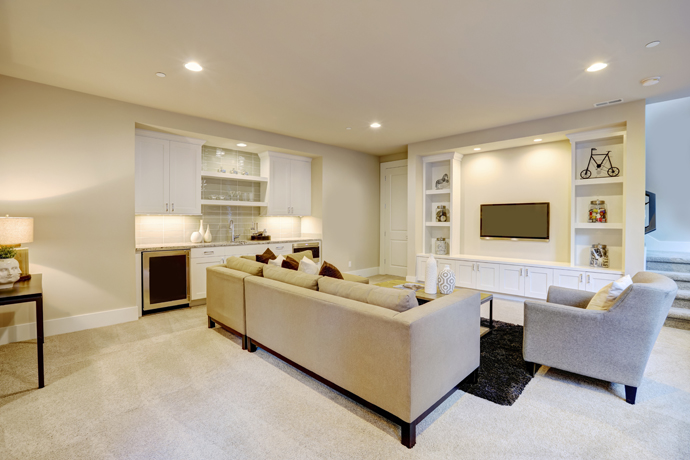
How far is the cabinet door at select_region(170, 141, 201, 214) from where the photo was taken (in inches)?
180

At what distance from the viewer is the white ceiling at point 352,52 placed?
2174 mm

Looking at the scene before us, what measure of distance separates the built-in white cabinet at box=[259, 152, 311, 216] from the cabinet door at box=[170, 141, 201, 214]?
3.96 ft

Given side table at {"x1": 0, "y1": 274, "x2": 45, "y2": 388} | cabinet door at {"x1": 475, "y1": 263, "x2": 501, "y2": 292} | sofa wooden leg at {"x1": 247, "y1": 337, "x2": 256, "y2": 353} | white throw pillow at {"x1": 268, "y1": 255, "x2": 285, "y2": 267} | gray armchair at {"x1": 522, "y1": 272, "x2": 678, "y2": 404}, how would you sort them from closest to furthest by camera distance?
gray armchair at {"x1": 522, "y1": 272, "x2": 678, "y2": 404}
side table at {"x1": 0, "y1": 274, "x2": 45, "y2": 388}
sofa wooden leg at {"x1": 247, "y1": 337, "x2": 256, "y2": 353}
white throw pillow at {"x1": 268, "y1": 255, "x2": 285, "y2": 267}
cabinet door at {"x1": 475, "y1": 263, "x2": 501, "y2": 292}

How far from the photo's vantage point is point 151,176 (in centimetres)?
435

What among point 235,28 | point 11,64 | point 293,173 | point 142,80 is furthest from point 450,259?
point 11,64

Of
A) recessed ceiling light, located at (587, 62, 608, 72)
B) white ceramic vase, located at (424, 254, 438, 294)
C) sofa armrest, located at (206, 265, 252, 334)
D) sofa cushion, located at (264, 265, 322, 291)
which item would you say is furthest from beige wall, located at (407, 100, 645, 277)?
sofa armrest, located at (206, 265, 252, 334)

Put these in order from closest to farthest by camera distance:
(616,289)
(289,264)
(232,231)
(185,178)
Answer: (616,289), (289,264), (185,178), (232,231)

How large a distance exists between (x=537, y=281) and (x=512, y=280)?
337 millimetres

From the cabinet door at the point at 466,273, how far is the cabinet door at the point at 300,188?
2.96m

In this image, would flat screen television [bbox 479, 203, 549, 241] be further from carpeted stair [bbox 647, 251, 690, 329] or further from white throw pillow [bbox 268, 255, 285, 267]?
white throw pillow [bbox 268, 255, 285, 267]

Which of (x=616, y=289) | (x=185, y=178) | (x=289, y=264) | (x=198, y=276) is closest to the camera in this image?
(x=616, y=289)

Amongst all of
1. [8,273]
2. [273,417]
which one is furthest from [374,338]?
[8,273]

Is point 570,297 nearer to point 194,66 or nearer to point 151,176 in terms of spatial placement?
point 194,66

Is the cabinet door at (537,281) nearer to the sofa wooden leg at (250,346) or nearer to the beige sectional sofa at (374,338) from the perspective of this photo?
the beige sectional sofa at (374,338)
